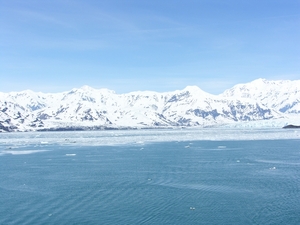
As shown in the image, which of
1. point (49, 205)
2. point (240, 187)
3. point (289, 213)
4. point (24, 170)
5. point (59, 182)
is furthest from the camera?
point (24, 170)

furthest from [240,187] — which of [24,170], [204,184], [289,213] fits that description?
[24,170]

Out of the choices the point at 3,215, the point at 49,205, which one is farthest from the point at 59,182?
the point at 3,215

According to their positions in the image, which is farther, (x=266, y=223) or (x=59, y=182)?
(x=59, y=182)

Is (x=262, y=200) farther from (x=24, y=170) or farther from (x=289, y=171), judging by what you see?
(x=24, y=170)

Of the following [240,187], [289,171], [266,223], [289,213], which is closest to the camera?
[266,223]

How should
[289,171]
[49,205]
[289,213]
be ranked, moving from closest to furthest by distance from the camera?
[289,213] → [49,205] → [289,171]

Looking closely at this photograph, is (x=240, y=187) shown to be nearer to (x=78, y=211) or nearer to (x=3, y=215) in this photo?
(x=78, y=211)

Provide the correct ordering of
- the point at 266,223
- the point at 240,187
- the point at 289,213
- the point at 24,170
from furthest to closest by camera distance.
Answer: the point at 24,170, the point at 240,187, the point at 289,213, the point at 266,223
